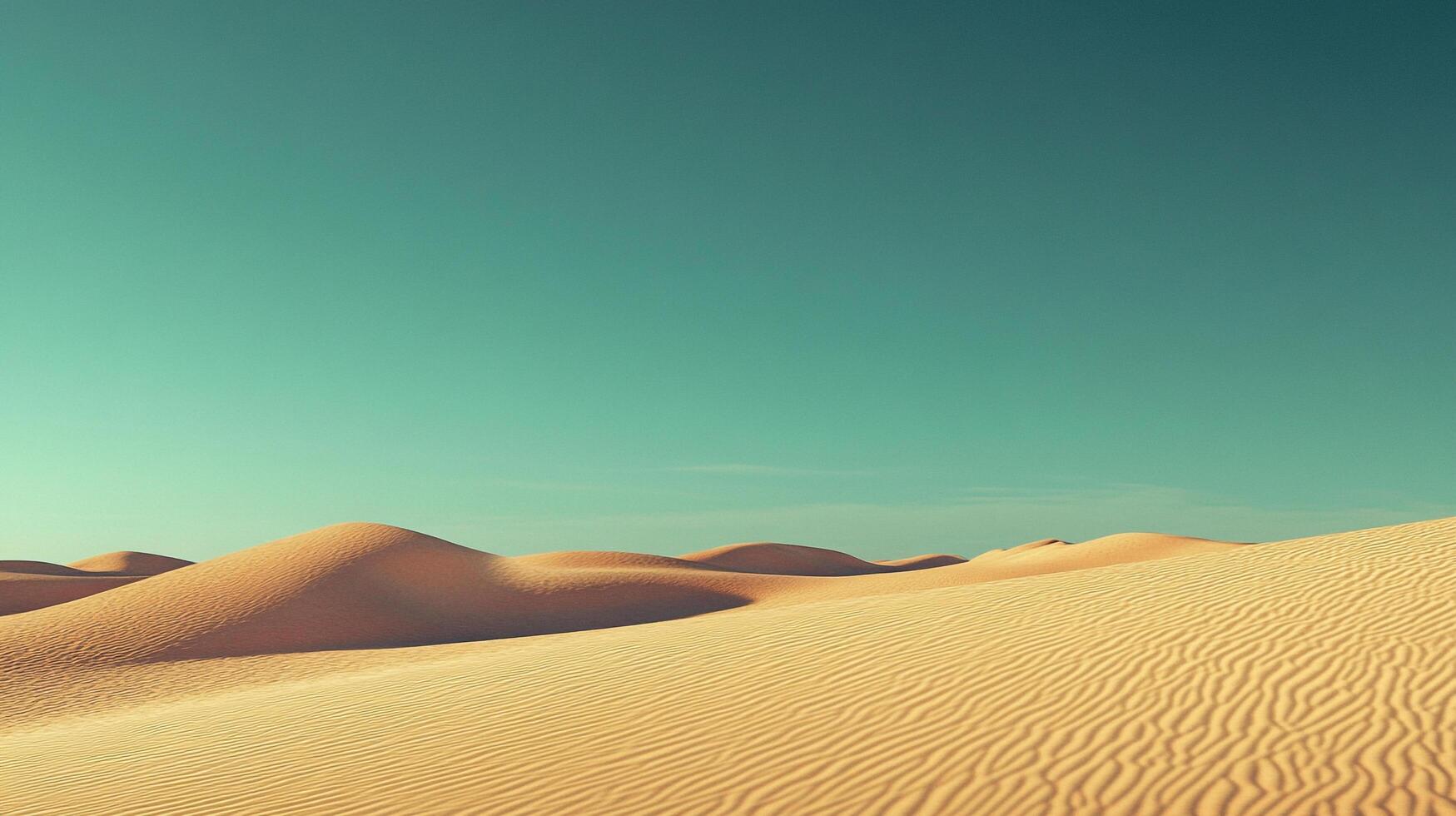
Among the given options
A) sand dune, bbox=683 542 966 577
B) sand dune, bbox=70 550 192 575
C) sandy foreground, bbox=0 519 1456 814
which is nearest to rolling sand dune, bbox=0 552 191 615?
sand dune, bbox=70 550 192 575

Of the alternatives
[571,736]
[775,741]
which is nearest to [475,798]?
[571,736]

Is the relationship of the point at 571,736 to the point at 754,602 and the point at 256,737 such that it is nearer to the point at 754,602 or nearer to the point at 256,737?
the point at 256,737

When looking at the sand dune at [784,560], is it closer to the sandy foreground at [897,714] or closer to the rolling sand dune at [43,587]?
the rolling sand dune at [43,587]

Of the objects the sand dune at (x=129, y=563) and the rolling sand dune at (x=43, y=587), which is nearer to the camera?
the rolling sand dune at (x=43, y=587)

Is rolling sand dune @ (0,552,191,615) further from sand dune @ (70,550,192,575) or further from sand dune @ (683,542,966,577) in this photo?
sand dune @ (683,542,966,577)

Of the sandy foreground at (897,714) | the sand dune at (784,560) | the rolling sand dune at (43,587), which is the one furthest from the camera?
the sand dune at (784,560)

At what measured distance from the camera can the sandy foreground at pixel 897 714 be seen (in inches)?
251

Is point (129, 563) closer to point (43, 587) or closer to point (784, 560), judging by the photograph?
point (43, 587)

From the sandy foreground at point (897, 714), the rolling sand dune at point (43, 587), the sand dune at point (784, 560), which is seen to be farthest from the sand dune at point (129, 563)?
the sandy foreground at point (897, 714)

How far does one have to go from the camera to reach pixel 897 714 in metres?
7.98

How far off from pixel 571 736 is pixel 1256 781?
5.55 meters

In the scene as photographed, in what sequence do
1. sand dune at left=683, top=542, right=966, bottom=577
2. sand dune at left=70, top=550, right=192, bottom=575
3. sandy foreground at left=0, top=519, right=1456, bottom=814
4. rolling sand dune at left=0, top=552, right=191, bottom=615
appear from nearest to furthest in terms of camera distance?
sandy foreground at left=0, top=519, right=1456, bottom=814, rolling sand dune at left=0, top=552, right=191, bottom=615, sand dune at left=683, top=542, right=966, bottom=577, sand dune at left=70, top=550, right=192, bottom=575

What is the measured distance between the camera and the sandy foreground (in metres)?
6.38

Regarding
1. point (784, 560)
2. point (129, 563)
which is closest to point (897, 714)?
point (784, 560)
